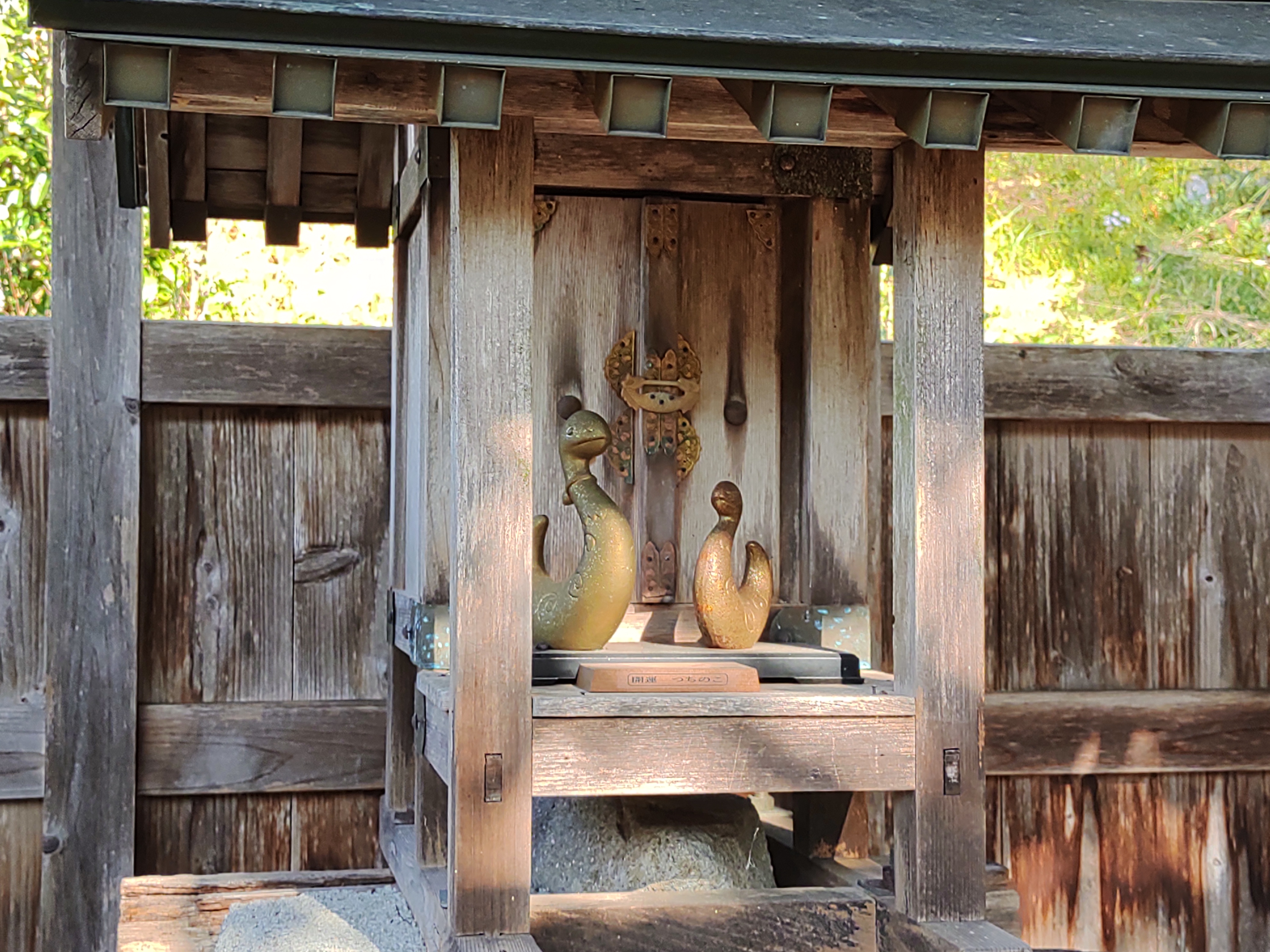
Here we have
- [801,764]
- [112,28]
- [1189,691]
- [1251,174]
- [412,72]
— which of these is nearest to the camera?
[112,28]

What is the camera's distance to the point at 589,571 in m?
2.72

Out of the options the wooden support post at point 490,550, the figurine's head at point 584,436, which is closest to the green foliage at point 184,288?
the figurine's head at point 584,436

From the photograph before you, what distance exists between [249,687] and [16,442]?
0.87 m

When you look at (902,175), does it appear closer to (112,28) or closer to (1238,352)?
(112,28)

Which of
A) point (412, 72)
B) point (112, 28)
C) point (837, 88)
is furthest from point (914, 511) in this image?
point (112, 28)

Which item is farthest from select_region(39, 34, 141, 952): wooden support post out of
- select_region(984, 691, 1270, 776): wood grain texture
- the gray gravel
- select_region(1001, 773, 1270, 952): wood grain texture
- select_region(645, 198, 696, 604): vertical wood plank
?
select_region(1001, 773, 1270, 952): wood grain texture

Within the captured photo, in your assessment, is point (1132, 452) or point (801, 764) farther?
point (1132, 452)

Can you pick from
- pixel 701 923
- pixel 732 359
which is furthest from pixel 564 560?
pixel 701 923

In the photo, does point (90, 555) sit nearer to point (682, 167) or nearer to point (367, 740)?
point (367, 740)

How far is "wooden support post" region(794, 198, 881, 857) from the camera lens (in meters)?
3.07

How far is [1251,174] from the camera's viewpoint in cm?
906

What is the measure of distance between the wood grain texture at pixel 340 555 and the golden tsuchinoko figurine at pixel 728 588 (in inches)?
52.0

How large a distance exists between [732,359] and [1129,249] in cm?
710

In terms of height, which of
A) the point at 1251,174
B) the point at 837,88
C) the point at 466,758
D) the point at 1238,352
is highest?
the point at 1251,174
